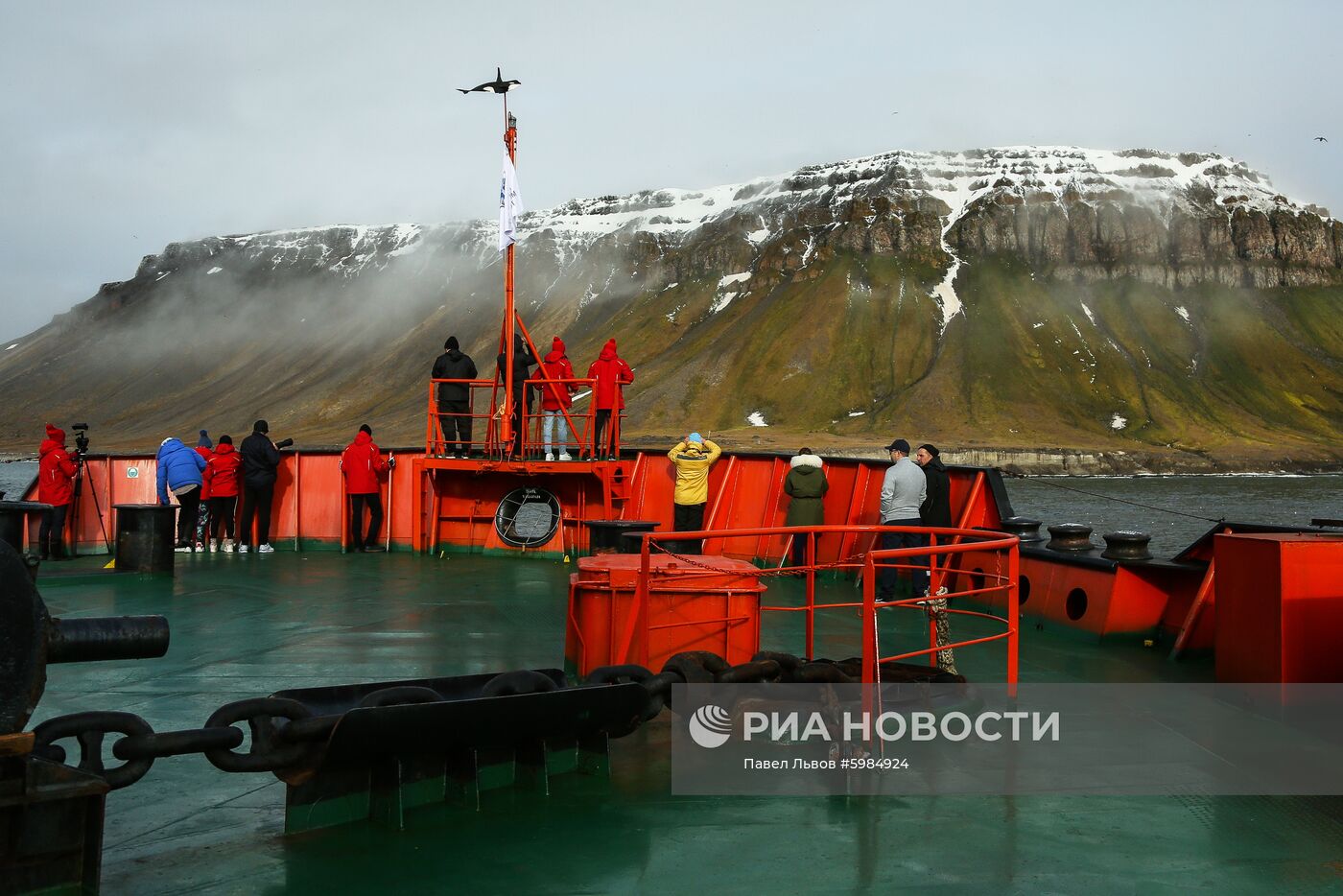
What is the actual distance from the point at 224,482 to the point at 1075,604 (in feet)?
39.1

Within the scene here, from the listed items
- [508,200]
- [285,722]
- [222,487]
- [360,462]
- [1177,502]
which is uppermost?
[508,200]

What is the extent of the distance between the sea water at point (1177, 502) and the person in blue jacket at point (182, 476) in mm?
24412

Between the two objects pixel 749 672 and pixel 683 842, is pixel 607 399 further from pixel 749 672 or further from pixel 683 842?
pixel 683 842

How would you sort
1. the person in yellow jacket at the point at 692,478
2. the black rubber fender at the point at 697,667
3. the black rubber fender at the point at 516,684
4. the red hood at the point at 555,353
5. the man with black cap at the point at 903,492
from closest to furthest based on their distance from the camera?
1. the black rubber fender at the point at 516,684
2. the black rubber fender at the point at 697,667
3. the man with black cap at the point at 903,492
4. the person in yellow jacket at the point at 692,478
5. the red hood at the point at 555,353

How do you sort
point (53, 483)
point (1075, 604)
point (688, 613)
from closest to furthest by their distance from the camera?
point (688, 613) < point (1075, 604) < point (53, 483)

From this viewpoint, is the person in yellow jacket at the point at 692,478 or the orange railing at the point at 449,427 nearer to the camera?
the person in yellow jacket at the point at 692,478

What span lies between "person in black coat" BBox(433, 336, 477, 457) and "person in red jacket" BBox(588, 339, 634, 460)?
6.78 ft

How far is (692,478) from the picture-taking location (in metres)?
14.5

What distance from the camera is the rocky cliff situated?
A: 406 ft

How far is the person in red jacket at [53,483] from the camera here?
1575 cm

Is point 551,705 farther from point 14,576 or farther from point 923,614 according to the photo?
point 923,614

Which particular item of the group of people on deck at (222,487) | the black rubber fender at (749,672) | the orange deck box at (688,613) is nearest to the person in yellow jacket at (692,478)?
the group of people on deck at (222,487)

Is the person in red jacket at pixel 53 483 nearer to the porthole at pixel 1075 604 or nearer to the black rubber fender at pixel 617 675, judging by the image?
the black rubber fender at pixel 617 675

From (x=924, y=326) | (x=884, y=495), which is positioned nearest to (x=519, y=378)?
(x=884, y=495)
